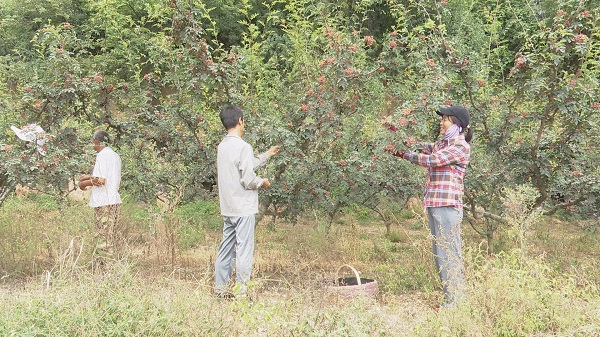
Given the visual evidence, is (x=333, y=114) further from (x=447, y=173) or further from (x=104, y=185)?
(x=104, y=185)

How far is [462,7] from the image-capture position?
48.0ft

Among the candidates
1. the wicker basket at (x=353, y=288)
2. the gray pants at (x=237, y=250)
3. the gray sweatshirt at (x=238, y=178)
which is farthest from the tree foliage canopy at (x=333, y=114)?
the wicker basket at (x=353, y=288)

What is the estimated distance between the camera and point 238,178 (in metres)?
4.91

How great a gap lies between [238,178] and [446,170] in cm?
162

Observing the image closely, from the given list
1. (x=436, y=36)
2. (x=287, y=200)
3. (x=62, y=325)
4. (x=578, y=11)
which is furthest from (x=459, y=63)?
(x=62, y=325)

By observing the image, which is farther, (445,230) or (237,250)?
(237,250)

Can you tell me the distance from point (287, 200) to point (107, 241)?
5.97ft

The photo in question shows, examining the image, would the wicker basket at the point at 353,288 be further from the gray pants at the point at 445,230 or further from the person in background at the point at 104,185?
the person in background at the point at 104,185

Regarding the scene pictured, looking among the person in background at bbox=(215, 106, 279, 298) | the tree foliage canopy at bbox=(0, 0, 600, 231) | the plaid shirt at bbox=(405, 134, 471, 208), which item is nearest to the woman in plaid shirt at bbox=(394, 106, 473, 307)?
the plaid shirt at bbox=(405, 134, 471, 208)

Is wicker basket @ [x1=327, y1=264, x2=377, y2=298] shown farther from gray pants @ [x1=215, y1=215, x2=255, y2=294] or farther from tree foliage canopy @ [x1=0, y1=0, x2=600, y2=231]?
tree foliage canopy @ [x1=0, y1=0, x2=600, y2=231]

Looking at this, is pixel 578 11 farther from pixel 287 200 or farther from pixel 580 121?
pixel 287 200

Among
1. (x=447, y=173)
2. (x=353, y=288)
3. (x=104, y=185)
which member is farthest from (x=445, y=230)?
(x=104, y=185)

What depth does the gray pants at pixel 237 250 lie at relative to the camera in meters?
4.84

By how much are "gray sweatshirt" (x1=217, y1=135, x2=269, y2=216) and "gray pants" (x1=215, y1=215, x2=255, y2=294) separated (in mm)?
86
